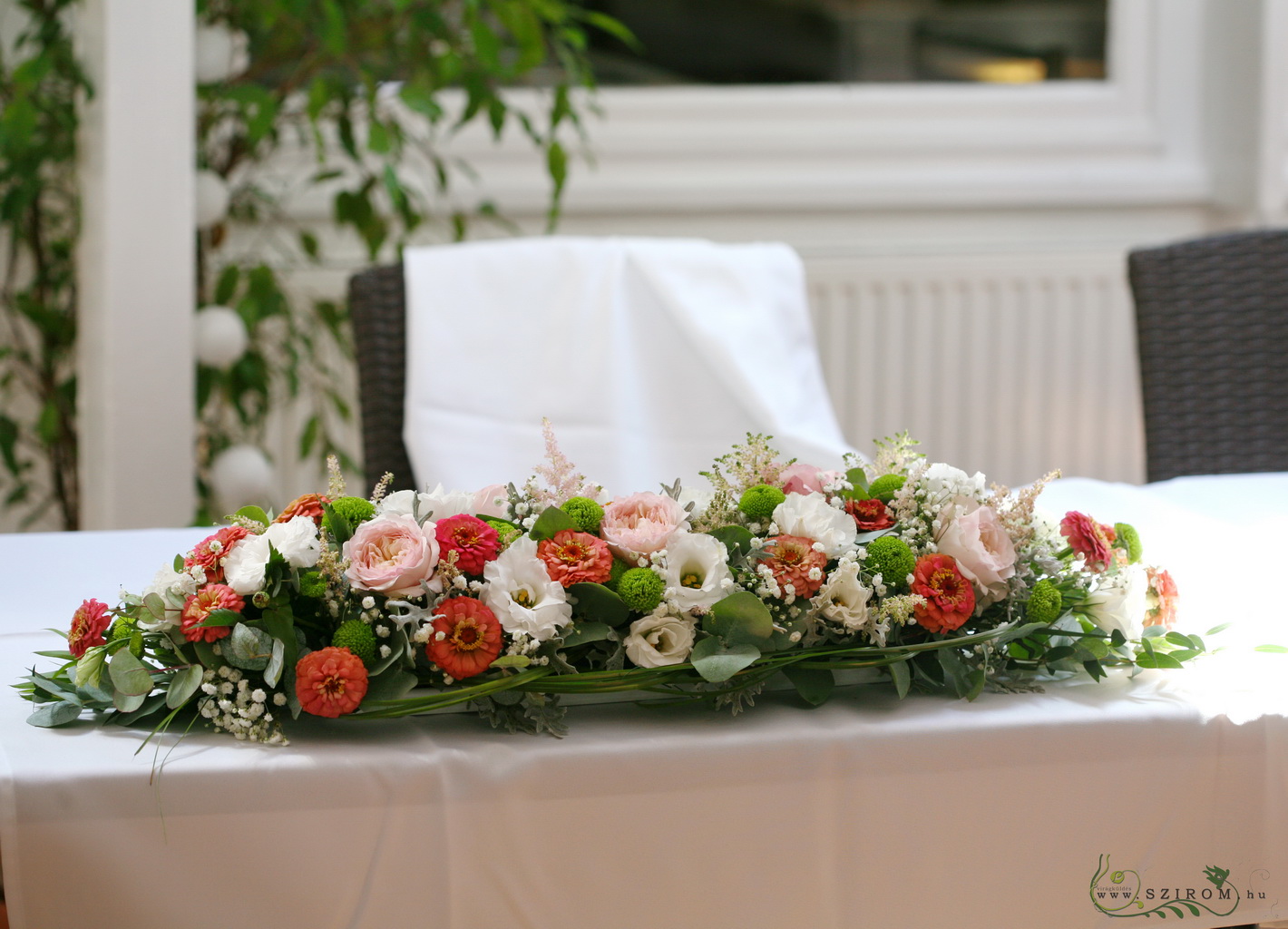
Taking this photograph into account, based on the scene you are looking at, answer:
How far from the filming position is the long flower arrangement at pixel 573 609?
0.60 metres

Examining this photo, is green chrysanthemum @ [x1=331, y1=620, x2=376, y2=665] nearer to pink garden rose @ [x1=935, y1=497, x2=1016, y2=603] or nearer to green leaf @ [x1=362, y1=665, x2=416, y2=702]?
green leaf @ [x1=362, y1=665, x2=416, y2=702]

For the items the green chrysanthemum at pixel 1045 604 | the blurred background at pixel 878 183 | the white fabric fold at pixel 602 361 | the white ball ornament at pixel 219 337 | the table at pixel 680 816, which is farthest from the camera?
the blurred background at pixel 878 183

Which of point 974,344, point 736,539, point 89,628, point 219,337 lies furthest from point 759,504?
point 974,344

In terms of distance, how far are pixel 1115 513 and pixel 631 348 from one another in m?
0.82

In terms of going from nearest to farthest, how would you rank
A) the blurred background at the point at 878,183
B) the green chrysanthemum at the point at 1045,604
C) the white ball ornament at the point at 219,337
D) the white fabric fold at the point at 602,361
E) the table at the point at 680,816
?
the table at the point at 680,816, the green chrysanthemum at the point at 1045,604, the white fabric fold at the point at 602,361, the white ball ornament at the point at 219,337, the blurred background at the point at 878,183

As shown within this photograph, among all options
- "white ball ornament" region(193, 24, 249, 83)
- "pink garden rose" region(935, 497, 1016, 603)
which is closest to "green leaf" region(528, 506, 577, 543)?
"pink garden rose" region(935, 497, 1016, 603)

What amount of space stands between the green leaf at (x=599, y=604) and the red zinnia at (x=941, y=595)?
0.15m

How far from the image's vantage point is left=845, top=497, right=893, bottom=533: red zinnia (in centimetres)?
69

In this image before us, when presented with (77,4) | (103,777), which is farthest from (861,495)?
(77,4)

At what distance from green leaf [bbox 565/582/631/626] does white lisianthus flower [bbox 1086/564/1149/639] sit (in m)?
0.27

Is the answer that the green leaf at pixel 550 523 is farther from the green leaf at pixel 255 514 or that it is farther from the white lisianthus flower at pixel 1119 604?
the white lisianthus flower at pixel 1119 604

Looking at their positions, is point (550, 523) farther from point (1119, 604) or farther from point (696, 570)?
point (1119, 604)

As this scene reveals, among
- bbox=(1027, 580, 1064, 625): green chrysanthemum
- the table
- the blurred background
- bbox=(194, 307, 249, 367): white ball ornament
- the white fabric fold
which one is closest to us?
the table

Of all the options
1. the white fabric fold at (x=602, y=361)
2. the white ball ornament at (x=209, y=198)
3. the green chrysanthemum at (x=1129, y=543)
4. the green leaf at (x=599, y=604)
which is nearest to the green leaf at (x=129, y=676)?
the green leaf at (x=599, y=604)
